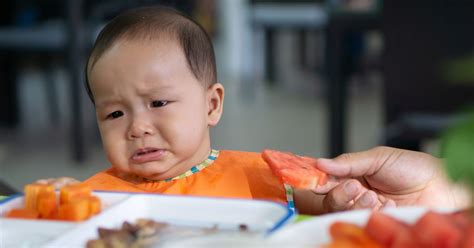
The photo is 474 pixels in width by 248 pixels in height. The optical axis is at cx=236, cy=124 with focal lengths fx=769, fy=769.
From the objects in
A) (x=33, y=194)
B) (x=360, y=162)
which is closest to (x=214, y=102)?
(x=360, y=162)

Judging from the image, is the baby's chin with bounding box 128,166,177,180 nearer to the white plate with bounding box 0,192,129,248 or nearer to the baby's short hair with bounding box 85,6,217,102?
the baby's short hair with bounding box 85,6,217,102

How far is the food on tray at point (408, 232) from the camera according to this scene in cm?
55

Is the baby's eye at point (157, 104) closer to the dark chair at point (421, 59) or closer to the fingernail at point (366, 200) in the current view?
the fingernail at point (366, 200)

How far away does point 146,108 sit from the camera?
1024mm

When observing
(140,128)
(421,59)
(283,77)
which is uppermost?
(140,128)

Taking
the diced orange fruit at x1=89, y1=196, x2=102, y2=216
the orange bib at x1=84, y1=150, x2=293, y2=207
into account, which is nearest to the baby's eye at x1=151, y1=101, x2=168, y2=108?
the orange bib at x1=84, y1=150, x2=293, y2=207

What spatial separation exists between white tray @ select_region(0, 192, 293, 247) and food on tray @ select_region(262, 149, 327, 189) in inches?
7.5

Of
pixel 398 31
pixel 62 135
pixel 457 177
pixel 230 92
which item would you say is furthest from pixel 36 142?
pixel 457 177

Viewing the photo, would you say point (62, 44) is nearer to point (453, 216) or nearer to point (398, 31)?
point (398, 31)

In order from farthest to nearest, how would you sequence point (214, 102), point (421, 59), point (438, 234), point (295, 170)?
point (421, 59) < point (214, 102) < point (295, 170) < point (438, 234)

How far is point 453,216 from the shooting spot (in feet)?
1.99

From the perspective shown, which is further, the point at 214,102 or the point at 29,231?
the point at 214,102

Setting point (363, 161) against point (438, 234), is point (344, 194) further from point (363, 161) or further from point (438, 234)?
point (438, 234)

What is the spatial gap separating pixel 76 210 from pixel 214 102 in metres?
0.49
